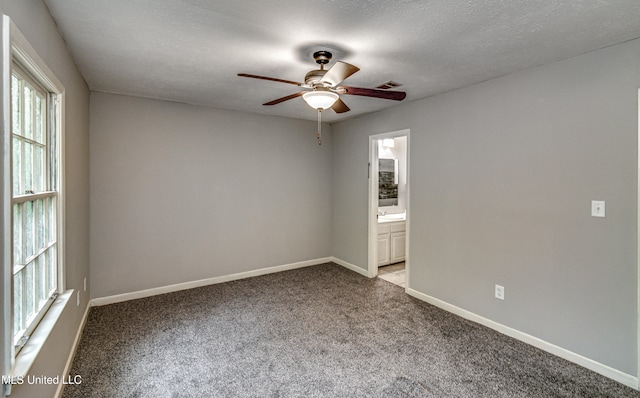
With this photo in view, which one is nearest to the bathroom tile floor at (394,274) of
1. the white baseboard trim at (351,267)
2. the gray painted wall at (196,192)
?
the white baseboard trim at (351,267)

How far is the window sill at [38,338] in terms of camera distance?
1.36 meters

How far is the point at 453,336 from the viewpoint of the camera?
9.55 ft

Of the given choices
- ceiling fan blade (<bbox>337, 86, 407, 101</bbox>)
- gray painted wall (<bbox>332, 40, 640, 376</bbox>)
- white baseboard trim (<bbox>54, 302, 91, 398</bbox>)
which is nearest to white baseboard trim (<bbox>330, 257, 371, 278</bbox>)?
gray painted wall (<bbox>332, 40, 640, 376</bbox>)

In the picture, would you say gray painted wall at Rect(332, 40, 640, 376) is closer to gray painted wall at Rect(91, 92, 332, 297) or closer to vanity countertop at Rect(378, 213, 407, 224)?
vanity countertop at Rect(378, 213, 407, 224)

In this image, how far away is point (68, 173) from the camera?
7.88ft

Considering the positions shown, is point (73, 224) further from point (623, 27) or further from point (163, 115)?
point (623, 27)

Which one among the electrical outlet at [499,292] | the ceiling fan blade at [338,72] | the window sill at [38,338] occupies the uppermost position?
the ceiling fan blade at [338,72]

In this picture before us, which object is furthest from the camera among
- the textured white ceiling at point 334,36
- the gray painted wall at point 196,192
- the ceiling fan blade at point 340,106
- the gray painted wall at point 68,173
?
the gray painted wall at point 196,192

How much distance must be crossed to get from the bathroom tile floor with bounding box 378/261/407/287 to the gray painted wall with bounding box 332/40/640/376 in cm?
56

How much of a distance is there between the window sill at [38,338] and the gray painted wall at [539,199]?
3420 mm

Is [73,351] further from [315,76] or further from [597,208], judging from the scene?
[597,208]

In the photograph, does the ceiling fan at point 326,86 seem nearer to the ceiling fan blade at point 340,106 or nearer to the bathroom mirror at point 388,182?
the ceiling fan blade at point 340,106

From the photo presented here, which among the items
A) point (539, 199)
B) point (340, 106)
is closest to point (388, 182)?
point (539, 199)

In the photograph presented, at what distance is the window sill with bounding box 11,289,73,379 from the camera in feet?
4.48
